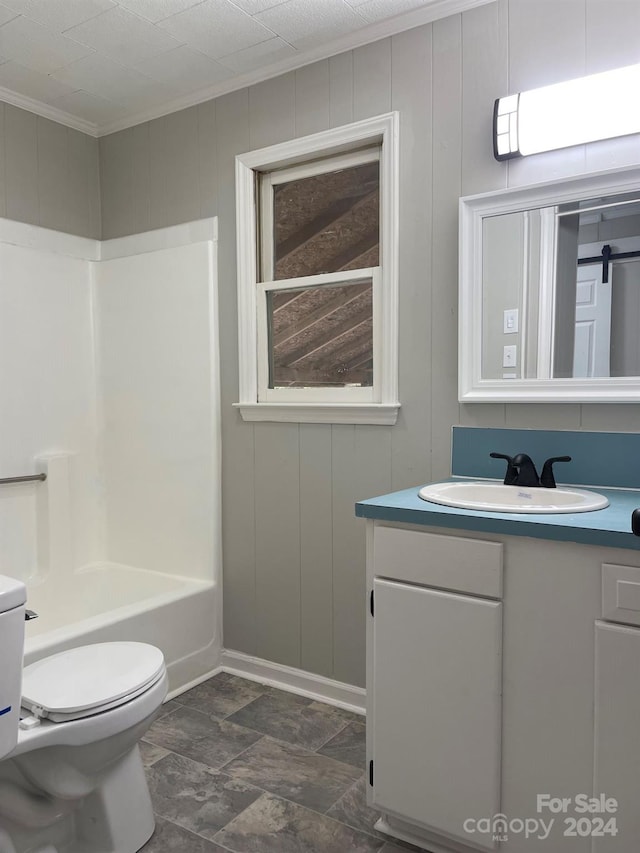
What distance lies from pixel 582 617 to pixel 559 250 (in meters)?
1.08

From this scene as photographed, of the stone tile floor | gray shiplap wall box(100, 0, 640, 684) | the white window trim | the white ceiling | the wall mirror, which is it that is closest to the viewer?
the stone tile floor

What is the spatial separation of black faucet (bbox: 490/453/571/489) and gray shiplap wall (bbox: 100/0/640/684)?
158mm

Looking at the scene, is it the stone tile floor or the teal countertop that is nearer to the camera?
the teal countertop

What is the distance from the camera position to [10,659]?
4.53 ft

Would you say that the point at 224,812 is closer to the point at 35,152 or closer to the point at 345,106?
the point at 345,106

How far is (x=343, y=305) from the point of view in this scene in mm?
2469

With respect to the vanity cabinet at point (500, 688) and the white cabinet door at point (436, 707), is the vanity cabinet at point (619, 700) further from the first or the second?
the white cabinet door at point (436, 707)

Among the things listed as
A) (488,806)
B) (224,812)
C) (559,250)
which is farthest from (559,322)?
(224,812)

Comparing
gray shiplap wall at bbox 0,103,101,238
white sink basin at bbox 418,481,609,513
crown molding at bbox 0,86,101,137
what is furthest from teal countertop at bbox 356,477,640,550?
crown molding at bbox 0,86,101,137

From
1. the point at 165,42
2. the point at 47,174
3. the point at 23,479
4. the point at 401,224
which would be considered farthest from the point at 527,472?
the point at 47,174

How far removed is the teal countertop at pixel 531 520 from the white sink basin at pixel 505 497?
0.08 ft

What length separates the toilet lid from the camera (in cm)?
153

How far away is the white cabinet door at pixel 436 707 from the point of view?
152 cm

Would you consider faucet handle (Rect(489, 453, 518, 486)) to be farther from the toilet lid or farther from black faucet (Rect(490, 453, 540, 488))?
the toilet lid
